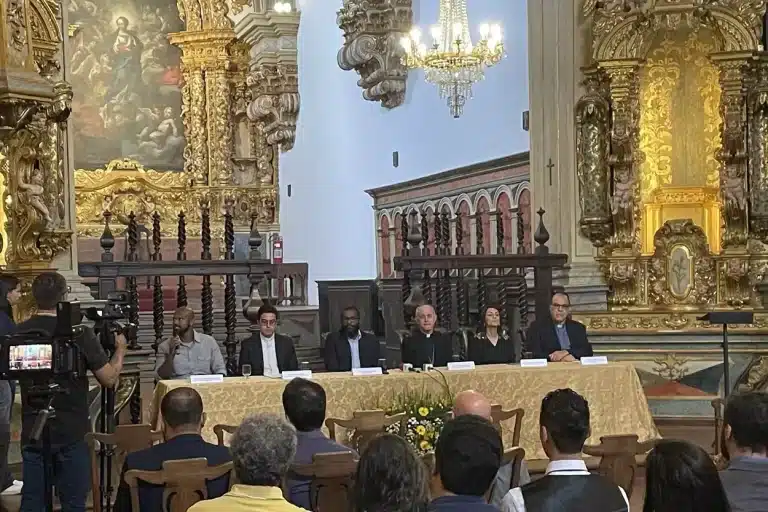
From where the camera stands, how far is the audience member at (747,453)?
378 centimetres

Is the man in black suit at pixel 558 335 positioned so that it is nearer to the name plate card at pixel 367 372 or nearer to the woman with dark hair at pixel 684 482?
the name plate card at pixel 367 372

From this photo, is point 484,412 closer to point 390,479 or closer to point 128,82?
point 390,479

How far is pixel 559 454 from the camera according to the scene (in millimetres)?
3809

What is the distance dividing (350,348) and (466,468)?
5.47m

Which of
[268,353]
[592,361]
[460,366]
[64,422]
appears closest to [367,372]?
[460,366]

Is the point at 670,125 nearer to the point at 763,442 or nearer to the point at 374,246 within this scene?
the point at 374,246

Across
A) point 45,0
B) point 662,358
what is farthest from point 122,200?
point 662,358

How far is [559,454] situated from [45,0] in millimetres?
6985

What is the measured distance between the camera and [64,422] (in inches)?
220

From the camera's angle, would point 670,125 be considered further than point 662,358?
Yes

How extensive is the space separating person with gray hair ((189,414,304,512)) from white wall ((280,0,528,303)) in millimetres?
11537

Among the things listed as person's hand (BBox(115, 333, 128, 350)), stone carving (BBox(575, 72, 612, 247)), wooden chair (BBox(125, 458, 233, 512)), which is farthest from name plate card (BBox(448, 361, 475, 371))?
stone carving (BBox(575, 72, 612, 247))

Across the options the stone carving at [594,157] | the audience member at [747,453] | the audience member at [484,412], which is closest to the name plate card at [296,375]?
the audience member at [484,412]

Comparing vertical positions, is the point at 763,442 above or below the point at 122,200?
below
